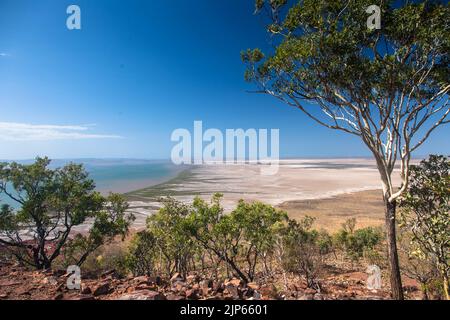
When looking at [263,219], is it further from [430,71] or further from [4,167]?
[4,167]

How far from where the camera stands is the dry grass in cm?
5195

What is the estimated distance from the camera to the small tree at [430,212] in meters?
8.91

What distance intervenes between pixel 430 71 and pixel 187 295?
43.2ft

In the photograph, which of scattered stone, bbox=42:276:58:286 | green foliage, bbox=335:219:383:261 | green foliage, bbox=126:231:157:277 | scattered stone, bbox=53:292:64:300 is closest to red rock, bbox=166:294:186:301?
scattered stone, bbox=53:292:64:300

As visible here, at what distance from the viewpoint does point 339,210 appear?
2488 inches

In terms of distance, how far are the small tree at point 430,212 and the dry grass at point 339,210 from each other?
38.5 meters

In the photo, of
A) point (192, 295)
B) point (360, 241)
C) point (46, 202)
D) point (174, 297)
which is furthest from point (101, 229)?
point (360, 241)

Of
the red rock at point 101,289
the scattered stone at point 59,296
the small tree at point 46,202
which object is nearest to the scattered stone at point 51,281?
the scattered stone at point 59,296

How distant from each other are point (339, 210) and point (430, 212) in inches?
2275

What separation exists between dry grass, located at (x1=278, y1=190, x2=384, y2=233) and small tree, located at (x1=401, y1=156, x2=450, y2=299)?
126ft

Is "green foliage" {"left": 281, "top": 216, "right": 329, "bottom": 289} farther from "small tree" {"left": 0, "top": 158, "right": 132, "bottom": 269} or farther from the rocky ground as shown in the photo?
"small tree" {"left": 0, "top": 158, "right": 132, "bottom": 269}

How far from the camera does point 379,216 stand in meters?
56.6
